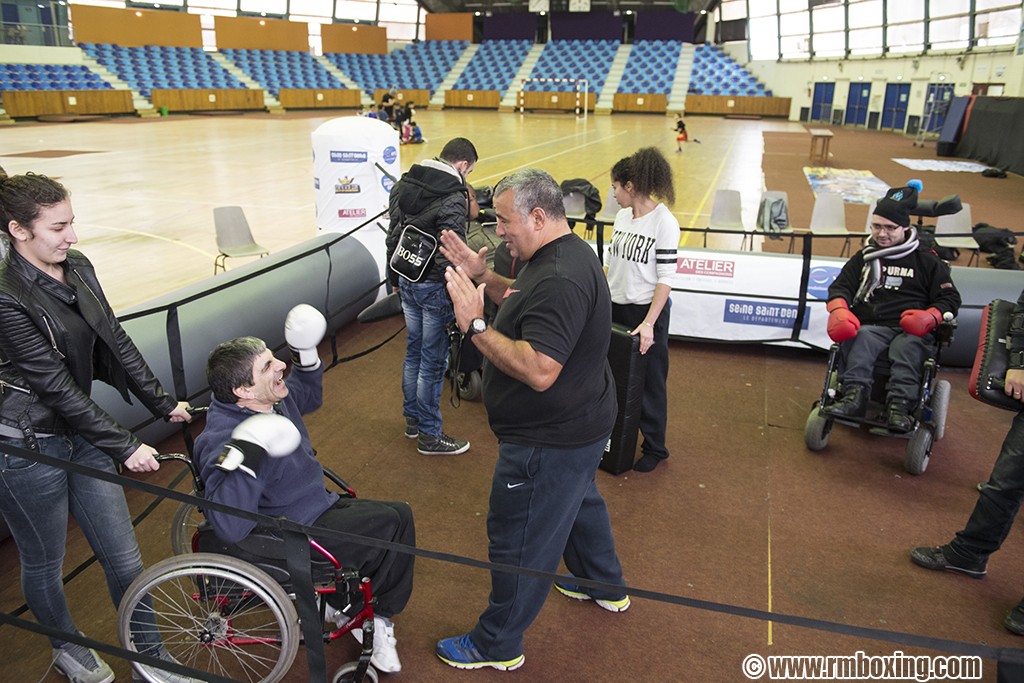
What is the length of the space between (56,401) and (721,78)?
116 feet

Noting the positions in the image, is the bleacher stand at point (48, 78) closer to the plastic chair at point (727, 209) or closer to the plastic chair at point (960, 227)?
the plastic chair at point (727, 209)

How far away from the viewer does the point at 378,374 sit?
5473 mm

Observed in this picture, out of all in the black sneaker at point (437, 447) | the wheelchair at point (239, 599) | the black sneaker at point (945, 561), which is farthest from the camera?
the black sneaker at point (437, 447)

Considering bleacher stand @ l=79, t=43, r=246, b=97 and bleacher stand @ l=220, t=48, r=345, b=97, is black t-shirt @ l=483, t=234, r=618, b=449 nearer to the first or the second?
bleacher stand @ l=79, t=43, r=246, b=97

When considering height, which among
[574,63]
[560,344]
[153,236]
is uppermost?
[574,63]

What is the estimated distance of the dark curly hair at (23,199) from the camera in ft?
6.80

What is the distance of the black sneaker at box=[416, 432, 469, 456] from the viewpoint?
Answer: 4.24 meters

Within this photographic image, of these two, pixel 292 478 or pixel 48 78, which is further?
pixel 48 78

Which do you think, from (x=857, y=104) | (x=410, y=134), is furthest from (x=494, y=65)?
(x=410, y=134)

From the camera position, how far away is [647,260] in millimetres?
3709

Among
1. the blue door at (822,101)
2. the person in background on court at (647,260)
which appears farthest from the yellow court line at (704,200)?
the blue door at (822,101)

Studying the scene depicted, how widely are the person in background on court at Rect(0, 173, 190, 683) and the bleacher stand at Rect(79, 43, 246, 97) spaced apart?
29607mm

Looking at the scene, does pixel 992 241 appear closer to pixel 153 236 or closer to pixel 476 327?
pixel 476 327

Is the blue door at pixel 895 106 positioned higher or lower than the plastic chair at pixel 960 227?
higher
